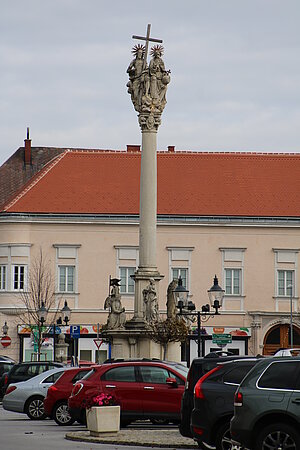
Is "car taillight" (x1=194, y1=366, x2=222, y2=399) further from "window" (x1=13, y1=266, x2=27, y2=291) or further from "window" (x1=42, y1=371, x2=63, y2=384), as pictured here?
"window" (x1=13, y1=266, x2=27, y2=291)

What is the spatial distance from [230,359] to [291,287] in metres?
51.6

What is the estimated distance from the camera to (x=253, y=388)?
18.1m

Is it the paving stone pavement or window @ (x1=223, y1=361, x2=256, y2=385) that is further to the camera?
the paving stone pavement

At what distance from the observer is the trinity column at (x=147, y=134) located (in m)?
45.8

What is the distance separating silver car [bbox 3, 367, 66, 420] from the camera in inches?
1288

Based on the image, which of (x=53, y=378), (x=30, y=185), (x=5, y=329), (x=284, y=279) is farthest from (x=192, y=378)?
(x=30, y=185)

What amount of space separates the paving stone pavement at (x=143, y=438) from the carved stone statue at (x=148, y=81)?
21620 mm

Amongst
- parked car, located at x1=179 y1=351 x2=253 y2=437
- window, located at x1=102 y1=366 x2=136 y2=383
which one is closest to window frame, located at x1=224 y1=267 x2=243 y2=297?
window, located at x1=102 y1=366 x2=136 y2=383

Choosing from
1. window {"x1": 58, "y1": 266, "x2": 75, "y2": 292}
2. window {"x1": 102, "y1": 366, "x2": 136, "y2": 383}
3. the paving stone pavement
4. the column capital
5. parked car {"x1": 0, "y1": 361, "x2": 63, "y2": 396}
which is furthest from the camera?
window {"x1": 58, "y1": 266, "x2": 75, "y2": 292}

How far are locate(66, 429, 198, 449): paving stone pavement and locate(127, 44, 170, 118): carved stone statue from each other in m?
21.6

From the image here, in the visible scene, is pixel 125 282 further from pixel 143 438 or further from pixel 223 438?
pixel 223 438

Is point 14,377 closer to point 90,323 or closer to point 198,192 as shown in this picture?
point 90,323

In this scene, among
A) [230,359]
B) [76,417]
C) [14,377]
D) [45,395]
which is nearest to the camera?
[230,359]

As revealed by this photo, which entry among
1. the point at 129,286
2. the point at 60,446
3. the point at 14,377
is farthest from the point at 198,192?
the point at 60,446
